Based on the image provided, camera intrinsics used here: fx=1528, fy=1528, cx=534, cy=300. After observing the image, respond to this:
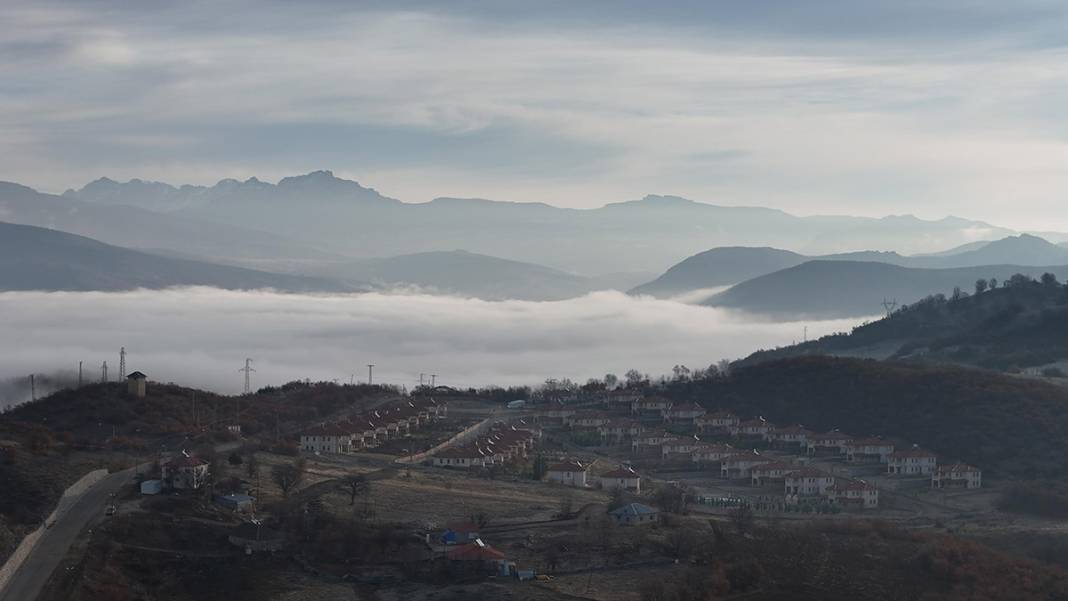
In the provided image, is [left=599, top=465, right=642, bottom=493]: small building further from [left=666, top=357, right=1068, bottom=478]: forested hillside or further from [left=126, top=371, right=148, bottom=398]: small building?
[left=126, top=371, right=148, bottom=398]: small building

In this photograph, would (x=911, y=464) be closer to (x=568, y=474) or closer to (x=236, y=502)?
(x=568, y=474)

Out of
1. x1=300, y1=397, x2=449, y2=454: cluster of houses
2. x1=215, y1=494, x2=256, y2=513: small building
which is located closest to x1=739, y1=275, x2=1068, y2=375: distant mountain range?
x1=300, y1=397, x2=449, y2=454: cluster of houses

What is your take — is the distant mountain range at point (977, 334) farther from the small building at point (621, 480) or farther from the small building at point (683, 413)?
the small building at point (621, 480)

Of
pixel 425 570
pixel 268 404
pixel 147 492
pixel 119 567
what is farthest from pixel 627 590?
pixel 268 404

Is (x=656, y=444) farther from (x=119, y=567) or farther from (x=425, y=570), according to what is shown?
(x=119, y=567)

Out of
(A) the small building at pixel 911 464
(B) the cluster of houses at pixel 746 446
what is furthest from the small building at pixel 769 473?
(A) the small building at pixel 911 464

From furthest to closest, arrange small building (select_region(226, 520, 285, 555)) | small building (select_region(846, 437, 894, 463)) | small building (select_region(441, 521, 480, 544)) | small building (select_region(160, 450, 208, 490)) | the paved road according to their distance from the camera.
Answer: small building (select_region(846, 437, 894, 463))
small building (select_region(160, 450, 208, 490))
small building (select_region(441, 521, 480, 544))
small building (select_region(226, 520, 285, 555))
the paved road

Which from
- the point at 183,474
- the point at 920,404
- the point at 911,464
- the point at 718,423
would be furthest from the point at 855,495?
the point at 183,474
